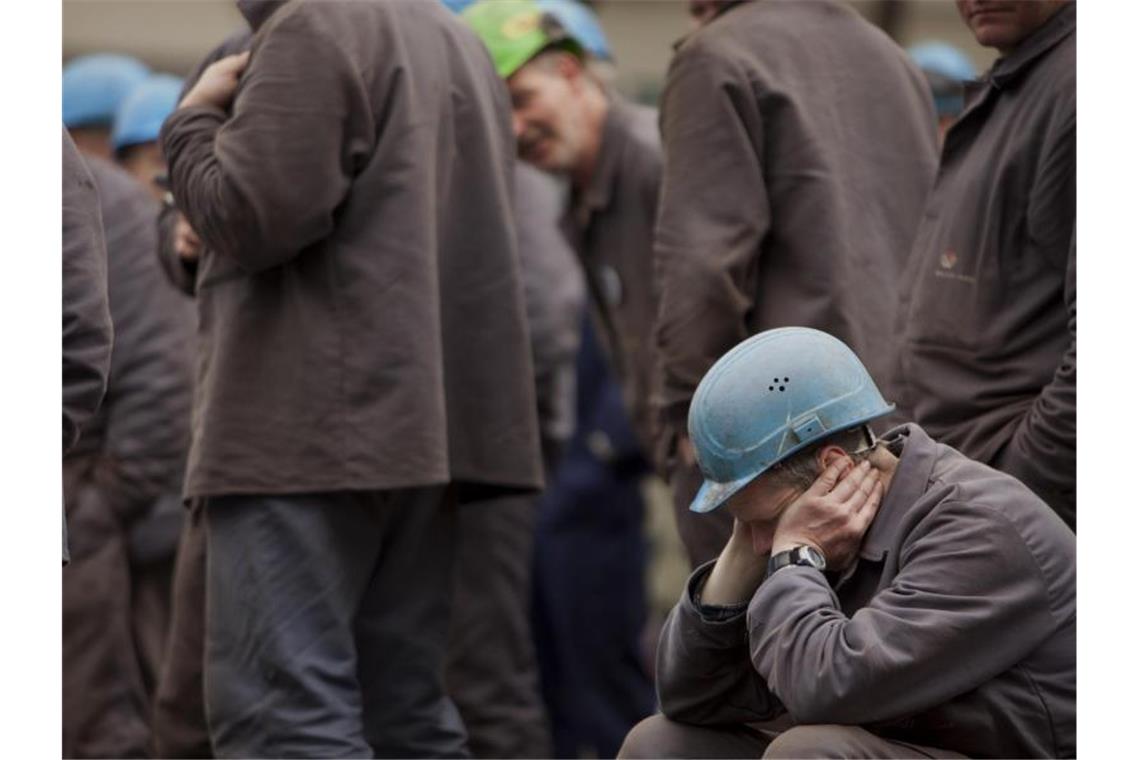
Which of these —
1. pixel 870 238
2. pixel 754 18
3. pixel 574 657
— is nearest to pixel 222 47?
pixel 754 18

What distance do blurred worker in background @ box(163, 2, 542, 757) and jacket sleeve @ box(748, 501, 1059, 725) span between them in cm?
126

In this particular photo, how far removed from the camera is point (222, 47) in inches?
196

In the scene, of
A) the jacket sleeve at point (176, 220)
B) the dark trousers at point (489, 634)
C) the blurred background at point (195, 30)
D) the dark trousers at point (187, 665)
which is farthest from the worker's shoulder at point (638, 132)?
the blurred background at point (195, 30)

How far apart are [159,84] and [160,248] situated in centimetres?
215

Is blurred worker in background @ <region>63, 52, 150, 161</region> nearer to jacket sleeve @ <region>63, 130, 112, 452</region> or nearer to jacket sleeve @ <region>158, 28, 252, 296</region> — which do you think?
jacket sleeve @ <region>158, 28, 252, 296</region>

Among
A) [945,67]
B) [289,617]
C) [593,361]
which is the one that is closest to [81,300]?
[289,617]

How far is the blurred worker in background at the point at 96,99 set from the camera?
7473 millimetres

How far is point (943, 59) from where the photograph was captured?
8.43 meters

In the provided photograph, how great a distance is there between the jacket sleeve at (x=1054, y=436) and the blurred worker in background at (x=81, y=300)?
5.80ft

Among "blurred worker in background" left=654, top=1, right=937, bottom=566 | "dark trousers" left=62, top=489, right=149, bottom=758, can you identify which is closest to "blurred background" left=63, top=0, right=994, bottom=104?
"dark trousers" left=62, top=489, right=149, bottom=758

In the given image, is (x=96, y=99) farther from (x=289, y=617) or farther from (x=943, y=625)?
(x=943, y=625)

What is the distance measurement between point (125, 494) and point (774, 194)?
7.21 feet

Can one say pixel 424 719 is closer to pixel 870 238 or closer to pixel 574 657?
pixel 870 238

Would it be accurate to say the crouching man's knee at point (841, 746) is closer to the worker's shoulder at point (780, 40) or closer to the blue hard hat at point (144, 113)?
the worker's shoulder at point (780, 40)
